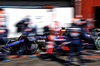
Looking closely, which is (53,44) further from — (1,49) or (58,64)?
(1,49)


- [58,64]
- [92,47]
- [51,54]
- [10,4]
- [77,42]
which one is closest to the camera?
[77,42]

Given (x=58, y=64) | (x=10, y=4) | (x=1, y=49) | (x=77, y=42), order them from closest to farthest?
(x=77, y=42)
(x=58, y=64)
(x=1, y=49)
(x=10, y=4)

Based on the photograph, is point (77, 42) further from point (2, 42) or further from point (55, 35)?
point (2, 42)

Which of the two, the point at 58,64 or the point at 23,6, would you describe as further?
the point at 23,6

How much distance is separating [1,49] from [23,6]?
641 cm

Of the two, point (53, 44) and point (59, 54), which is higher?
A: point (53, 44)

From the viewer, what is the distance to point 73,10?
12164 mm

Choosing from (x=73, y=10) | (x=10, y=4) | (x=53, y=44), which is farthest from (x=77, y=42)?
(x=10, y=4)

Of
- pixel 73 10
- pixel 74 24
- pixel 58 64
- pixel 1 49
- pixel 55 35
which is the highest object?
pixel 73 10

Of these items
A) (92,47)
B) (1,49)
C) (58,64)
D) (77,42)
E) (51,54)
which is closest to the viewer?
(77,42)

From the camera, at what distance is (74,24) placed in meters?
5.31

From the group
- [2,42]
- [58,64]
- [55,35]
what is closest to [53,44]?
[55,35]

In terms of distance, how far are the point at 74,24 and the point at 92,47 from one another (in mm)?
3013

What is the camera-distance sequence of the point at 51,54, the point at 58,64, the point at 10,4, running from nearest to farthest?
1. the point at 58,64
2. the point at 51,54
3. the point at 10,4
